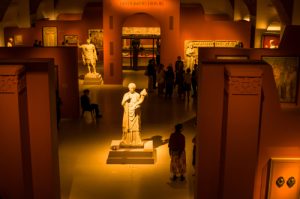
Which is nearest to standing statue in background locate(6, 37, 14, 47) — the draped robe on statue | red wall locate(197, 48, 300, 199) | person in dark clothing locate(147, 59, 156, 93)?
person in dark clothing locate(147, 59, 156, 93)

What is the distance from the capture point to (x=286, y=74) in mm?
14336

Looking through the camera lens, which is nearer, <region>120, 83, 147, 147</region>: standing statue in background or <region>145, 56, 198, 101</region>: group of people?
<region>120, 83, 147, 147</region>: standing statue in background

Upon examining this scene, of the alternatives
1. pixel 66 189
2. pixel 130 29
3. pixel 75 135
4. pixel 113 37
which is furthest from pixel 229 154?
pixel 130 29

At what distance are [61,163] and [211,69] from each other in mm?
5550

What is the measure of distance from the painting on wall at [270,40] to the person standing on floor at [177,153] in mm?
14480

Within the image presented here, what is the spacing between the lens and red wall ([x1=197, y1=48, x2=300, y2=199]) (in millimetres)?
6953

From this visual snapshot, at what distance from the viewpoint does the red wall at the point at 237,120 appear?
6.95m

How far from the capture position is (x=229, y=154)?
6.97m

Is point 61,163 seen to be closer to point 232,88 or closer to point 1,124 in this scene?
point 1,124

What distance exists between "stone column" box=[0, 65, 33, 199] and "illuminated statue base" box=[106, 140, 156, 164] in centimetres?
374

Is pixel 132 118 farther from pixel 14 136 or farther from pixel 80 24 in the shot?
pixel 80 24

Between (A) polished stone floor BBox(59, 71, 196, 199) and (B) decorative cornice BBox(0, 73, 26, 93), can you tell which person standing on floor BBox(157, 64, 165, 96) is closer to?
(A) polished stone floor BBox(59, 71, 196, 199)

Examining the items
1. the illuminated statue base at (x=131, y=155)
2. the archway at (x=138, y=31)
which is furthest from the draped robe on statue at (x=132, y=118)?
the archway at (x=138, y=31)

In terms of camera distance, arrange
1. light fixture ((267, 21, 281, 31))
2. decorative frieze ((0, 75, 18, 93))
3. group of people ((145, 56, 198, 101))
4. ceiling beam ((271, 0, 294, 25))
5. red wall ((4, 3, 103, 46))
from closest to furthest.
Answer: decorative frieze ((0, 75, 18, 93)) → ceiling beam ((271, 0, 294, 25)) → group of people ((145, 56, 198, 101)) → light fixture ((267, 21, 281, 31)) → red wall ((4, 3, 103, 46))
